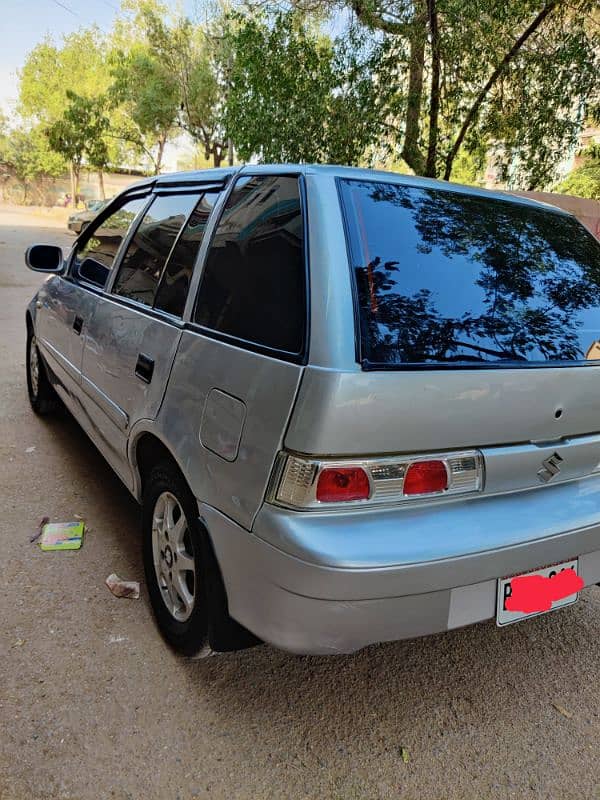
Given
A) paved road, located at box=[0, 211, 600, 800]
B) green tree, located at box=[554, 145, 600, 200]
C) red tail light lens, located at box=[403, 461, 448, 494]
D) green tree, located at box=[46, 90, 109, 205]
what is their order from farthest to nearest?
green tree, located at box=[46, 90, 109, 205], green tree, located at box=[554, 145, 600, 200], paved road, located at box=[0, 211, 600, 800], red tail light lens, located at box=[403, 461, 448, 494]

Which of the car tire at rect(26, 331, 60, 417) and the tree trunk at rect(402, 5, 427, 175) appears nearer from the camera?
the car tire at rect(26, 331, 60, 417)

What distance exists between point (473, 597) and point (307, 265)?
1071 millimetres

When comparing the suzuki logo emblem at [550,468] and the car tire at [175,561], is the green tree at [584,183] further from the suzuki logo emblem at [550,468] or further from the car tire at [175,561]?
the car tire at [175,561]

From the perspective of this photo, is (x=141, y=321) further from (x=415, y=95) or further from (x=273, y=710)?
(x=415, y=95)

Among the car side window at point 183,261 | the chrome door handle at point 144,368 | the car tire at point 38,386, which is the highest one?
the car side window at point 183,261

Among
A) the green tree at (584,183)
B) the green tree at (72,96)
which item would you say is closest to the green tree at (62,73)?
the green tree at (72,96)

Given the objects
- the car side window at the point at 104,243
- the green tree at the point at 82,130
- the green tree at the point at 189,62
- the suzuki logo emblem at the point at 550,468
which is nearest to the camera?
the suzuki logo emblem at the point at 550,468

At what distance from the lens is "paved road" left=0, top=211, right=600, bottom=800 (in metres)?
1.80

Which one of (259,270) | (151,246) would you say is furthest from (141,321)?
(259,270)

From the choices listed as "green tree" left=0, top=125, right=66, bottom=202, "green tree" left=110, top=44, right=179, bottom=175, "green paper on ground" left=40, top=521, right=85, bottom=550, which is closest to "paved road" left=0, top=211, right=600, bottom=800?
"green paper on ground" left=40, top=521, right=85, bottom=550

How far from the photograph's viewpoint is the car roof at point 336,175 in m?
2.01

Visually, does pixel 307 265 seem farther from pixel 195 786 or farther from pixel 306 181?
pixel 195 786

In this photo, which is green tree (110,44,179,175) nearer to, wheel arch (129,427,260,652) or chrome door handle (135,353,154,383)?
chrome door handle (135,353,154,383)

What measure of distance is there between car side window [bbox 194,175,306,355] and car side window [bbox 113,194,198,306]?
1.41 feet
